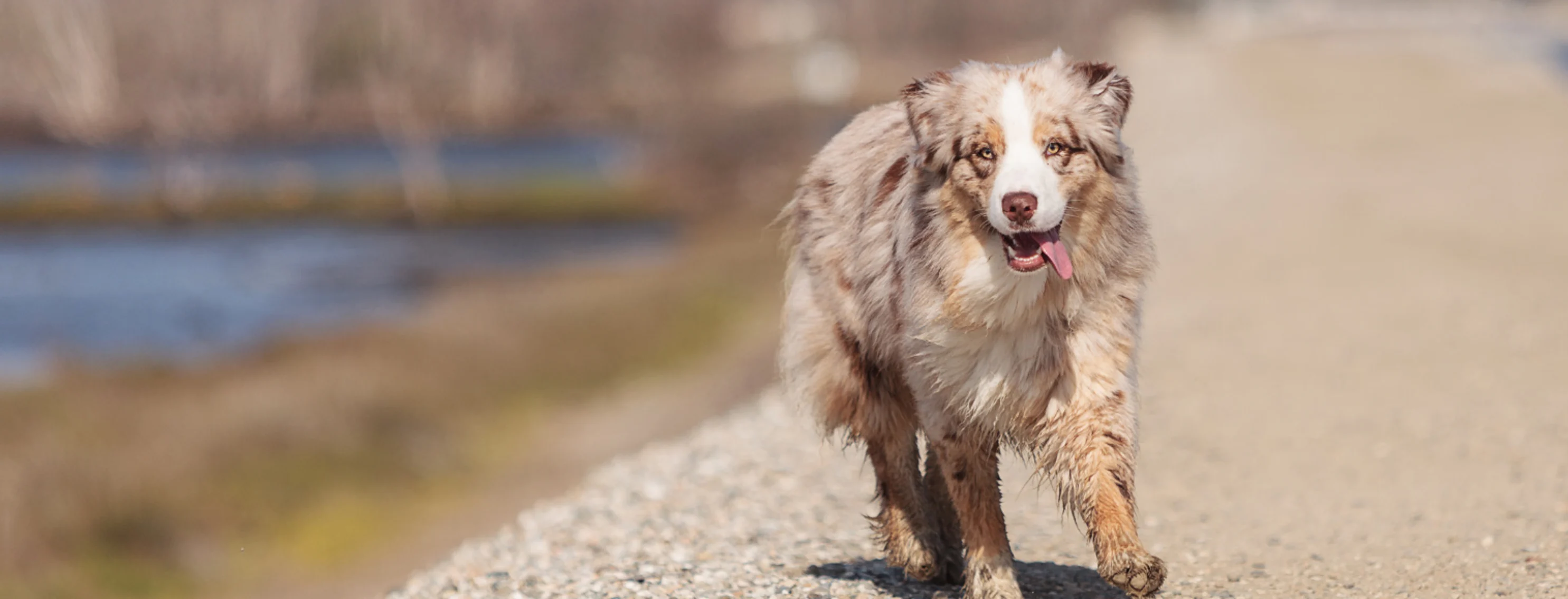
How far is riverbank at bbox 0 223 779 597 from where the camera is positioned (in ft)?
60.8

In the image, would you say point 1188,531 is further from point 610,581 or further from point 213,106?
point 213,106

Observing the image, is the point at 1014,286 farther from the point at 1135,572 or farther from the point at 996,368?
the point at 1135,572

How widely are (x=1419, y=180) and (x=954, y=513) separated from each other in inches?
1169

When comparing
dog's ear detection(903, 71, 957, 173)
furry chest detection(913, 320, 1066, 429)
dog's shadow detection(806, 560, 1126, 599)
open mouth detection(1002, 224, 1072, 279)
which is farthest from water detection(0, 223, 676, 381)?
open mouth detection(1002, 224, 1072, 279)

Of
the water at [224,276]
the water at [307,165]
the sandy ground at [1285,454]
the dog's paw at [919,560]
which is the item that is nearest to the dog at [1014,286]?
the dog's paw at [919,560]

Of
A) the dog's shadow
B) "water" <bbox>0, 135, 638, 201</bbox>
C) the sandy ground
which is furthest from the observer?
"water" <bbox>0, 135, 638, 201</bbox>

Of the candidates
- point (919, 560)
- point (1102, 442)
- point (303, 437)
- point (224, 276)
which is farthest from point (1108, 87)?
point (224, 276)

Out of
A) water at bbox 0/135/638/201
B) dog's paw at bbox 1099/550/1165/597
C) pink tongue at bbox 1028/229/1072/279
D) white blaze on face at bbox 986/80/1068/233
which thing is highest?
water at bbox 0/135/638/201

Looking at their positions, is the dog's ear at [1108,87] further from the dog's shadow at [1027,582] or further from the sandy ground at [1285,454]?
the sandy ground at [1285,454]

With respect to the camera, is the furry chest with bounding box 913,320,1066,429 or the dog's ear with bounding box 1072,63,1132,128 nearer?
the dog's ear with bounding box 1072,63,1132,128

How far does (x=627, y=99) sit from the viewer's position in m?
92.8

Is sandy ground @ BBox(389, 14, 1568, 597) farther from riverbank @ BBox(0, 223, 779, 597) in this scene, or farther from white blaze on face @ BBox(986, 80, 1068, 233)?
riverbank @ BBox(0, 223, 779, 597)

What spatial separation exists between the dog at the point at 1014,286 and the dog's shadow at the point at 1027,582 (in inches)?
32.2

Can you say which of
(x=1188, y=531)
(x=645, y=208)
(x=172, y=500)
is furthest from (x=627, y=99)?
(x=1188, y=531)
